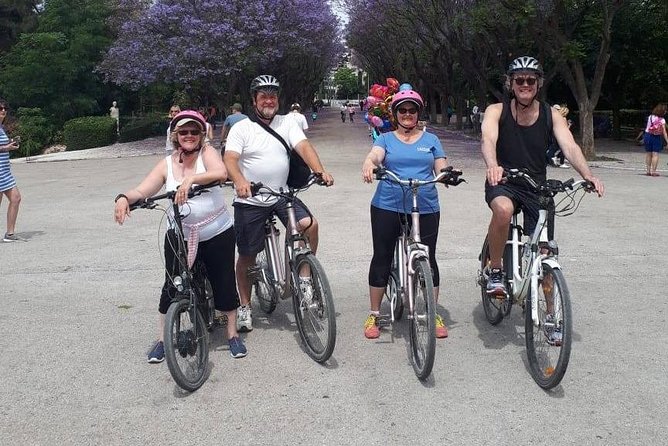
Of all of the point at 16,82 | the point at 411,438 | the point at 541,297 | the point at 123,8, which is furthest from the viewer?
the point at 16,82

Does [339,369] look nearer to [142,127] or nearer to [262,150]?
[262,150]

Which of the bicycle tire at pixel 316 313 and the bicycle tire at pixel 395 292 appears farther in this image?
the bicycle tire at pixel 395 292

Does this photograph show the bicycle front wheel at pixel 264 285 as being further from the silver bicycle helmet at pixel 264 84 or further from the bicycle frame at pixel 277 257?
the silver bicycle helmet at pixel 264 84

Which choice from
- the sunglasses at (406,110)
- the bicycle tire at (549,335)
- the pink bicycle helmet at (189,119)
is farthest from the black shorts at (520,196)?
the pink bicycle helmet at (189,119)

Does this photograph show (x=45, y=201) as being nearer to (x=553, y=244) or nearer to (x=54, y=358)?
(x=54, y=358)

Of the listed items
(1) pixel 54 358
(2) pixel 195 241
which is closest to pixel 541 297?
(2) pixel 195 241

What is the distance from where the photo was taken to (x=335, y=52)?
4178 cm

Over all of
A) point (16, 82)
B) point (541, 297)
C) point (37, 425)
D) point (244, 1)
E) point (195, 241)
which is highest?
point (244, 1)

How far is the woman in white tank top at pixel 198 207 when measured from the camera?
4.10 metres

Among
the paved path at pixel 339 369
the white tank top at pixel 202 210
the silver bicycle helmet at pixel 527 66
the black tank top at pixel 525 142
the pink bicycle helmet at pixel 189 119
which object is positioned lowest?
the paved path at pixel 339 369

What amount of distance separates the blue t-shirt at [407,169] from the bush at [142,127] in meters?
31.8

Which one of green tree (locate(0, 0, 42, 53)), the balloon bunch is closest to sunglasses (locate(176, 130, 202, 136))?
the balloon bunch

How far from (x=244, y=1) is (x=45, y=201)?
16103mm

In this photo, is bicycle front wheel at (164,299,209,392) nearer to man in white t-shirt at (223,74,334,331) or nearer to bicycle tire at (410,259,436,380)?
man in white t-shirt at (223,74,334,331)
